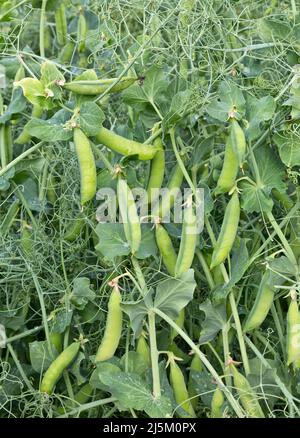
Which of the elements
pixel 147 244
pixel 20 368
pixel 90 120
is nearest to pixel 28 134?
pixel 90 120

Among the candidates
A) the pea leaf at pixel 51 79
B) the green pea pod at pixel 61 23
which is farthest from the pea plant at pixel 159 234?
the green pea pod at pixel 61 23

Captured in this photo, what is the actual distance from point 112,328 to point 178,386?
0.17 meters

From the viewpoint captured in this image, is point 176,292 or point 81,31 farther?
point 81,31

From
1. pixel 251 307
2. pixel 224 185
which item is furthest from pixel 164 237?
pixel 251 307

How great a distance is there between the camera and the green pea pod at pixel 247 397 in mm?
1420

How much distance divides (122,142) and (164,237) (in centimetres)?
21

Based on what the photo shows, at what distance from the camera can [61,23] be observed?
1952 millimetres

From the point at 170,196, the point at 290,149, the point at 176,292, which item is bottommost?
the point at 176,292

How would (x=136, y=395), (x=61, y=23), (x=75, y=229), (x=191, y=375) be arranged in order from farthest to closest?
1. (x=61, y=23)
2. (x=75, y=229)
3. (x=191, y=375)
4. (x=136, y=395)

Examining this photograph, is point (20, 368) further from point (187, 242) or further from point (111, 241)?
point (187, 242)

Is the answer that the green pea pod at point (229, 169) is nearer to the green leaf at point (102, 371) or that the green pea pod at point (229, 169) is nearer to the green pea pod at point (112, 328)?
the green pea pod at point (112, 328)

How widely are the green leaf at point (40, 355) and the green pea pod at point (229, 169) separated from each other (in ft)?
1.62
